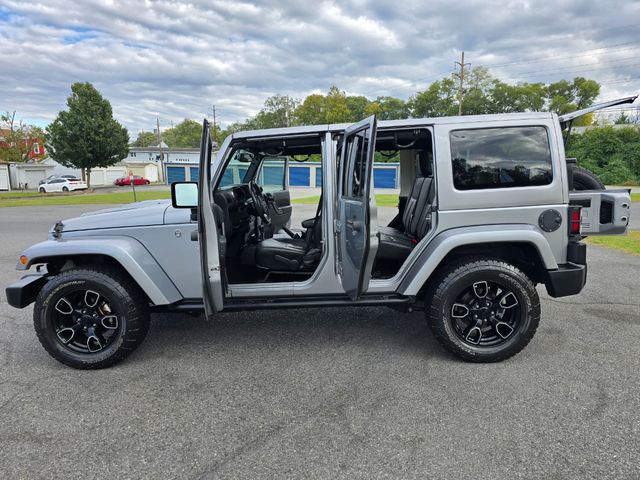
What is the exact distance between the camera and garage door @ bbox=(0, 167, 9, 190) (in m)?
42.1

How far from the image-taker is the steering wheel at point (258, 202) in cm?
427

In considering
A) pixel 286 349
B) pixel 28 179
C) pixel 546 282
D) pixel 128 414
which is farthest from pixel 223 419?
pixel 28 179

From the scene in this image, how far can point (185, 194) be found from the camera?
3107 mm

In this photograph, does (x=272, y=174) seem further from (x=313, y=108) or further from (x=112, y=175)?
(x=313, y=108)

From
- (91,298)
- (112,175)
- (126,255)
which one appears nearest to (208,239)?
(126,255)

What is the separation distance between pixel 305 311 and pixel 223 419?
6.86 feet

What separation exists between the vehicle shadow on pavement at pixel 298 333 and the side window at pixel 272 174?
1444 millimetres

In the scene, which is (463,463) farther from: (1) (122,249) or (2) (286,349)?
(1) (122,249)

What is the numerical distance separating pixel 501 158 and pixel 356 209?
1289mm

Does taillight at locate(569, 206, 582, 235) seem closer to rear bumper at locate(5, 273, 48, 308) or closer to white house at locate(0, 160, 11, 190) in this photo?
rear bumper at locate(5, 273, 48, 308)

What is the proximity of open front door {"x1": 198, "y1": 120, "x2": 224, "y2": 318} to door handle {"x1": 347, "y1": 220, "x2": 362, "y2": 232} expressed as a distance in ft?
3.30

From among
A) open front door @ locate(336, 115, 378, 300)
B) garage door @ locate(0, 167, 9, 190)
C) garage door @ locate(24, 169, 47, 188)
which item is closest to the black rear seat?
open front door @ locate(336, 115, 378, 300)

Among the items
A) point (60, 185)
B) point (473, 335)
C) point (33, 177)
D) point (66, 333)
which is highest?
point (33, 177)

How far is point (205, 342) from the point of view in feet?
12.8
